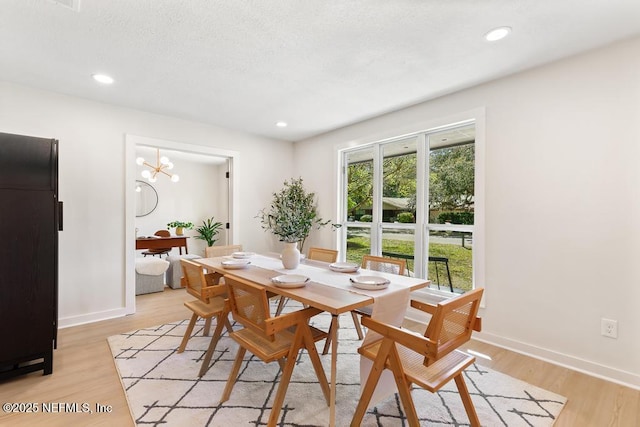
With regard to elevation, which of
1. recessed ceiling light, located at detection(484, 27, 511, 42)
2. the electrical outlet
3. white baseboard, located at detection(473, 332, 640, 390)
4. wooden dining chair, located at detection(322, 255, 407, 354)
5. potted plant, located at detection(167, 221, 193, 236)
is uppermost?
recessed ceiling light, located at detection(484, 27, 511, 42)

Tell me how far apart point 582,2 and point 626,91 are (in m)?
0.85

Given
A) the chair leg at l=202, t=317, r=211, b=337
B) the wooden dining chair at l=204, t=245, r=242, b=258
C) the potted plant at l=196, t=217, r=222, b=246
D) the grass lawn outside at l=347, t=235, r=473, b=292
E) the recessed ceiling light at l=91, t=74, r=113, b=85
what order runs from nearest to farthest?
1. the recessed ceiling light at l=91, t=74, r=113, b=85
2. the chair leg at l=202, t=317, r=211, b=337
3. the grass lawn outside at l=347, t=235, r=473, b=292
4. the wooden dining chair at l=204, t=245, r=242, b=258
5. the potted plant at l=196, t=217, r=222, b=246

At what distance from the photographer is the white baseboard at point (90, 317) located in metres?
3.07

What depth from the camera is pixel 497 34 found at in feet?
6.54

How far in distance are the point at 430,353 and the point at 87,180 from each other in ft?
12.2

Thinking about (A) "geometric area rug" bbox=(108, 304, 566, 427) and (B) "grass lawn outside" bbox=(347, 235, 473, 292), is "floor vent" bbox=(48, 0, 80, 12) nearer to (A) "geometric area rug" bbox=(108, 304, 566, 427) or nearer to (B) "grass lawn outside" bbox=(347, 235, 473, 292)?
(A) "geometric area rug" bbox=(108, 304, 566, 427)

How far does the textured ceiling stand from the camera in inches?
69.6

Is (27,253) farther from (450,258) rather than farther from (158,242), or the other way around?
(158,242)

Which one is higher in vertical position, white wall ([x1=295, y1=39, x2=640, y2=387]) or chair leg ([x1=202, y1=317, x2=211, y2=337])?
white wall ([x1=295, y1=39, x2=640, y2=387])

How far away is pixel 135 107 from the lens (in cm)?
344

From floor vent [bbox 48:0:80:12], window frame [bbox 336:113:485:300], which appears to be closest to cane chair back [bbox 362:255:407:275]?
window frame [bbox 336:113:485:300]

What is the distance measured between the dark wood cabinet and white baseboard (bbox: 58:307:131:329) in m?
0.93

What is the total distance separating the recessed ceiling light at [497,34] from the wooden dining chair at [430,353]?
1.72 meters

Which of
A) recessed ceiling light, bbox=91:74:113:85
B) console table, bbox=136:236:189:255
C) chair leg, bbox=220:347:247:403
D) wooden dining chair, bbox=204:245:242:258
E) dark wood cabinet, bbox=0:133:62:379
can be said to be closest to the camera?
chair leg, bbox=220:347:247:403
